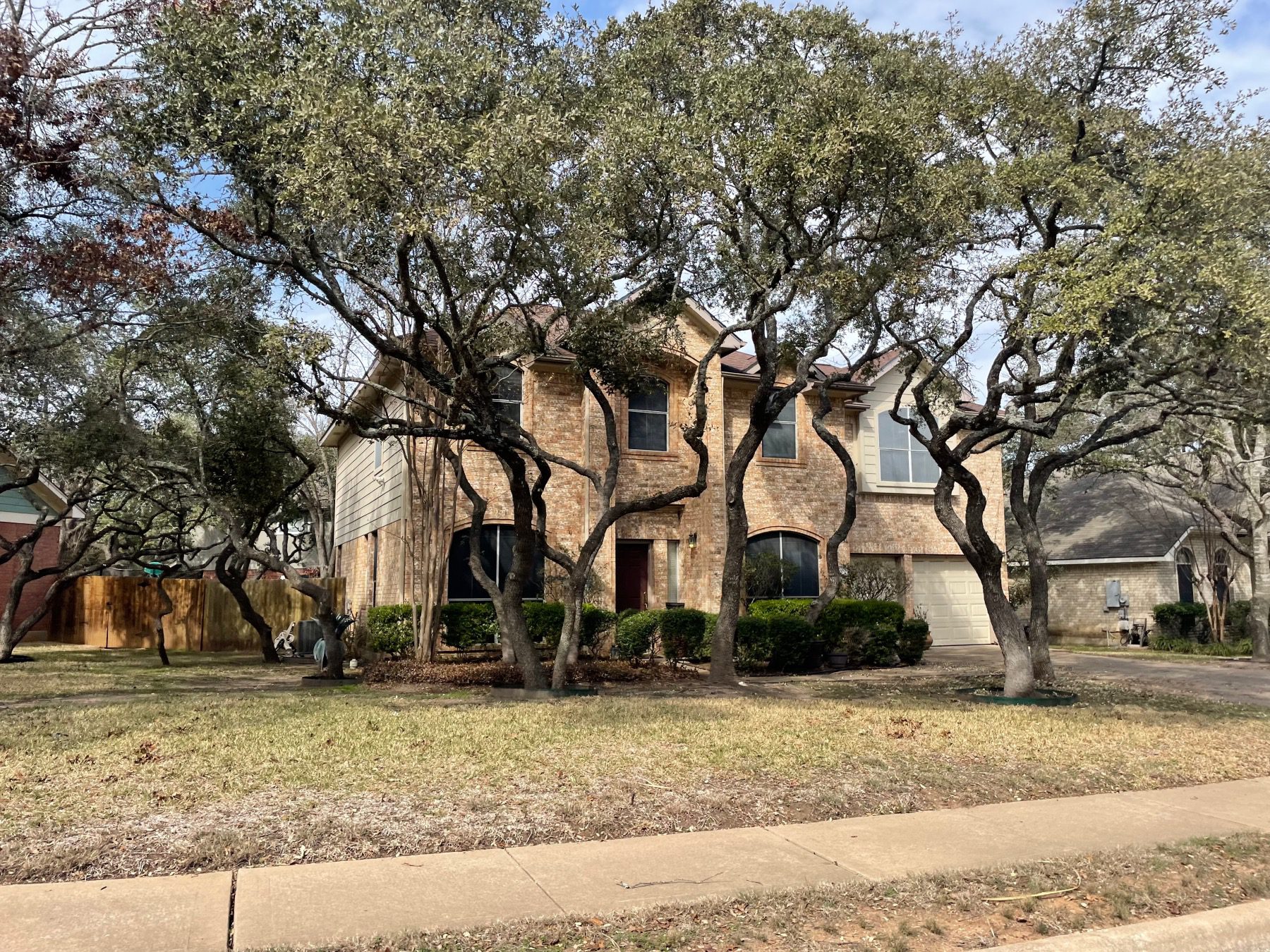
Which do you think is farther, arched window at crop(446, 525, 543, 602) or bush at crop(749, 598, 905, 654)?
bush at crop(749, 598, 905, 654)

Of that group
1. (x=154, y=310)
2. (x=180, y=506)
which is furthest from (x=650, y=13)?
(x=180, y=506)

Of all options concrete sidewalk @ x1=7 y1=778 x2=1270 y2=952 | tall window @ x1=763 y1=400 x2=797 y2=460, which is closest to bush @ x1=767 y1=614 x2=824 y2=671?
tall window @ x1=763 y1=400 x2=797 y2=460

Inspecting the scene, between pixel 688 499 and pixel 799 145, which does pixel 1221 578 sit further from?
pixel 799 145

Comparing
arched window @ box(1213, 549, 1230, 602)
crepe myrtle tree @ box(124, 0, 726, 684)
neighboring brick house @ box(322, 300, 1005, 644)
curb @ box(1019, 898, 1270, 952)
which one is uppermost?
crepe myrtle tree @ box(124, 0, 726, 684)

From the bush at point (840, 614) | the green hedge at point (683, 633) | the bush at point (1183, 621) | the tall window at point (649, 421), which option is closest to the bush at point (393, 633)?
the green hedge at point (683, 633)

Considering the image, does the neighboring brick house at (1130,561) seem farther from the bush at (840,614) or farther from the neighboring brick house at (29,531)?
the neighboring brick house at (29,531)

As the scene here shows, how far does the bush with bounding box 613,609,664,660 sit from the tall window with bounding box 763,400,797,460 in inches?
209

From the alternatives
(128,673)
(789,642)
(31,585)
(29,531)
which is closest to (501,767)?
(789,642)

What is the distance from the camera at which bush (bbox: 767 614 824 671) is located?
17453 mm

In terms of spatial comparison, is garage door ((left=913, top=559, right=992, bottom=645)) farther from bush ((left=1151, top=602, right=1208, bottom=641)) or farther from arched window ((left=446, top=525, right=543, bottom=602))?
arched window ((left=446, top=525, right=543, bottom=602))

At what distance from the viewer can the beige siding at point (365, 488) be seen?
1942 centimetres

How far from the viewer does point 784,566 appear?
21.1 metres

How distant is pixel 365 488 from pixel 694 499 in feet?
26.3

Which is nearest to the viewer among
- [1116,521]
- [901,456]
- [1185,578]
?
[901,456]
